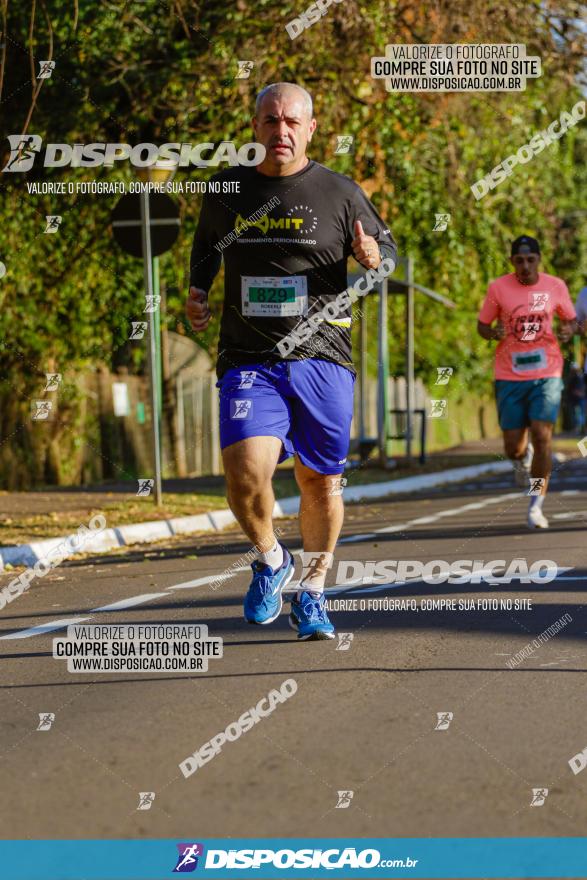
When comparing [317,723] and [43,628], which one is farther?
[43,628]

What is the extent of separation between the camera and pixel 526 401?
38.6ft

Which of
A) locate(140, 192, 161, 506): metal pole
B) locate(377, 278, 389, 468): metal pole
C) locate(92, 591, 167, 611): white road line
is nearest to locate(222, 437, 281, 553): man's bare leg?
locate(92, 591, 167, 611): white road line

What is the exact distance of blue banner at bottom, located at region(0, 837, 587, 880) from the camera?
3439mm

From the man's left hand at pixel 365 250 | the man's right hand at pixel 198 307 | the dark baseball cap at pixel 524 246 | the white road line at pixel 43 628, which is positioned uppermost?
the dark baseball cap at pixel 524 246

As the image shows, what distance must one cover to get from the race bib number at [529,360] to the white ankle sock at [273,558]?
5.62m

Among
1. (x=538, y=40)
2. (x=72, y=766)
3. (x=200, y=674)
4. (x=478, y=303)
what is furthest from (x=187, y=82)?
(x=478, y=303)

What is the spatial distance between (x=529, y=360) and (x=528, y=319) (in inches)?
14.0

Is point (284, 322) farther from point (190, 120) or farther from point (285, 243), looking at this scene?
point (190, 120)

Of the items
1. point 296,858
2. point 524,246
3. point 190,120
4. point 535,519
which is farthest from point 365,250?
point 190,120

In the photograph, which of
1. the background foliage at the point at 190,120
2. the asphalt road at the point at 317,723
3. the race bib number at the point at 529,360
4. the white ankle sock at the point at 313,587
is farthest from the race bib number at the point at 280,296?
the background foliage at the point at 190,120

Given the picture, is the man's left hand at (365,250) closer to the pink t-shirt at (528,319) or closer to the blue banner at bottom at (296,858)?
the blue banner at bottom at (296,858)

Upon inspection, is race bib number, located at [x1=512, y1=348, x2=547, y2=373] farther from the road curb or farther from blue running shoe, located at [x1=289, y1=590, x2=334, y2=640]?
blue running shoe, located at [x1=289, y1=590, x2=334, y2=640]

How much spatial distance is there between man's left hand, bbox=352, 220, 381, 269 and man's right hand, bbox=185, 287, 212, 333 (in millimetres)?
710

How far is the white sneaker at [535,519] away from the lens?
38.5 ft
